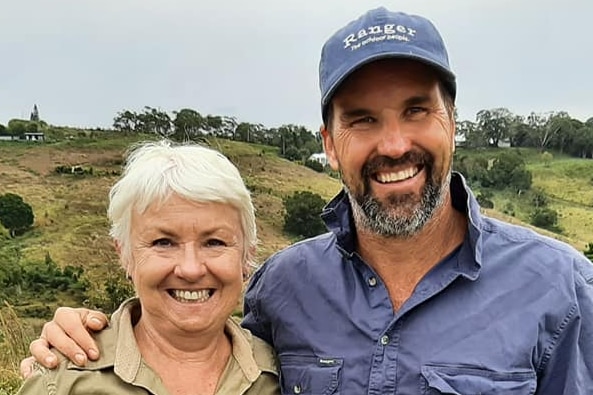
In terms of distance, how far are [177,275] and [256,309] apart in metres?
0.55

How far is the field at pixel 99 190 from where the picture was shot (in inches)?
1629

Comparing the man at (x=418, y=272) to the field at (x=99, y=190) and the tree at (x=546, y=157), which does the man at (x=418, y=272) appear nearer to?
the field at (x=99, y=190)

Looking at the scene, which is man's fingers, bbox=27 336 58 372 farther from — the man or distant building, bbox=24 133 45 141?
distant building, bbox=24 133 45 141

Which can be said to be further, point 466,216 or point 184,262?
point 466,216

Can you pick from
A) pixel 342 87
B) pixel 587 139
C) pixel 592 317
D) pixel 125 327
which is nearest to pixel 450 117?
pixel 342 87

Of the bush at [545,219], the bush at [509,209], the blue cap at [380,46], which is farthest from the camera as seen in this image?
the bush at [509,209]

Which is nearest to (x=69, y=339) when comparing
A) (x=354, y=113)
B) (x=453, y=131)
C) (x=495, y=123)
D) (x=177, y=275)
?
(x=177, y=275)

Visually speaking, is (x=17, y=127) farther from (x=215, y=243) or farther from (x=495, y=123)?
(x=215, y=243)

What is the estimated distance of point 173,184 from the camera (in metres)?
2.63

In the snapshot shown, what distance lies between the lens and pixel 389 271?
2.71m

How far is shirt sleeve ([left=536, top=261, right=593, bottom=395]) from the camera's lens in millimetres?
2461

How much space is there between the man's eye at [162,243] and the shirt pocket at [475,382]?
90 centimetres

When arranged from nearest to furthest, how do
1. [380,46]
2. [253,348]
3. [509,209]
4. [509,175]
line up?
[380,46] < [253,348] < [509,209] < [509,175]

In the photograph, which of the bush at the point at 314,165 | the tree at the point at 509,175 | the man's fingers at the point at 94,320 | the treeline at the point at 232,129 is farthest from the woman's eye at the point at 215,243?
the tree at the point at 509,175
